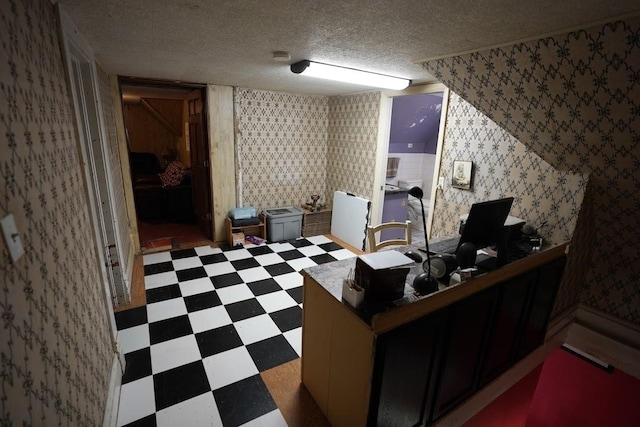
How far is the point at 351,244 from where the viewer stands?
14.1 feet

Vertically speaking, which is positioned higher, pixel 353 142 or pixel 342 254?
pixel 353 142

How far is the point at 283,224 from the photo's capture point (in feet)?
14.1

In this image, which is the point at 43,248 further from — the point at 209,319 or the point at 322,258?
the point at 322,258

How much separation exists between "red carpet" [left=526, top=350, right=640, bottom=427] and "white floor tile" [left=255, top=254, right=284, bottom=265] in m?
3.14

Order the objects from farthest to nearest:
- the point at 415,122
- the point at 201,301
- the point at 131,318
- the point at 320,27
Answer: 1. the point at 415,122
2. the point at 201,301
3. the point at 131,318
4. the point at 320,27

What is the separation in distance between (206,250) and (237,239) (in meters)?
0.43

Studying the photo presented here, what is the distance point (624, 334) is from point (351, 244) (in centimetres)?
289

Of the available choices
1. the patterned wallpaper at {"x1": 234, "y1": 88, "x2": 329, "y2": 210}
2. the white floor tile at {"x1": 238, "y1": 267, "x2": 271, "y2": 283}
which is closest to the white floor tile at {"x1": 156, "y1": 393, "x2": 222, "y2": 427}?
the white floor tile at {"x1": 238, "y1": 267, "x2": 271, "y2": 283}

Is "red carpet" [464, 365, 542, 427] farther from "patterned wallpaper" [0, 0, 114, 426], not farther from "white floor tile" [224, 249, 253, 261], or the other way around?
"white floor tile" [224, 249, 253, 261]

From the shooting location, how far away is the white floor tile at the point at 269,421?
1.66 metres

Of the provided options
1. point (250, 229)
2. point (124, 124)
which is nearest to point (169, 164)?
point (124, 124)

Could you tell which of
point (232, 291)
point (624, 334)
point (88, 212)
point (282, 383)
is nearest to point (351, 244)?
point (232, 291)

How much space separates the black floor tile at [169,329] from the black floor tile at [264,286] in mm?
698

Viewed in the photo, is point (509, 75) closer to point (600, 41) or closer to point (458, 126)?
point (600, 41)
